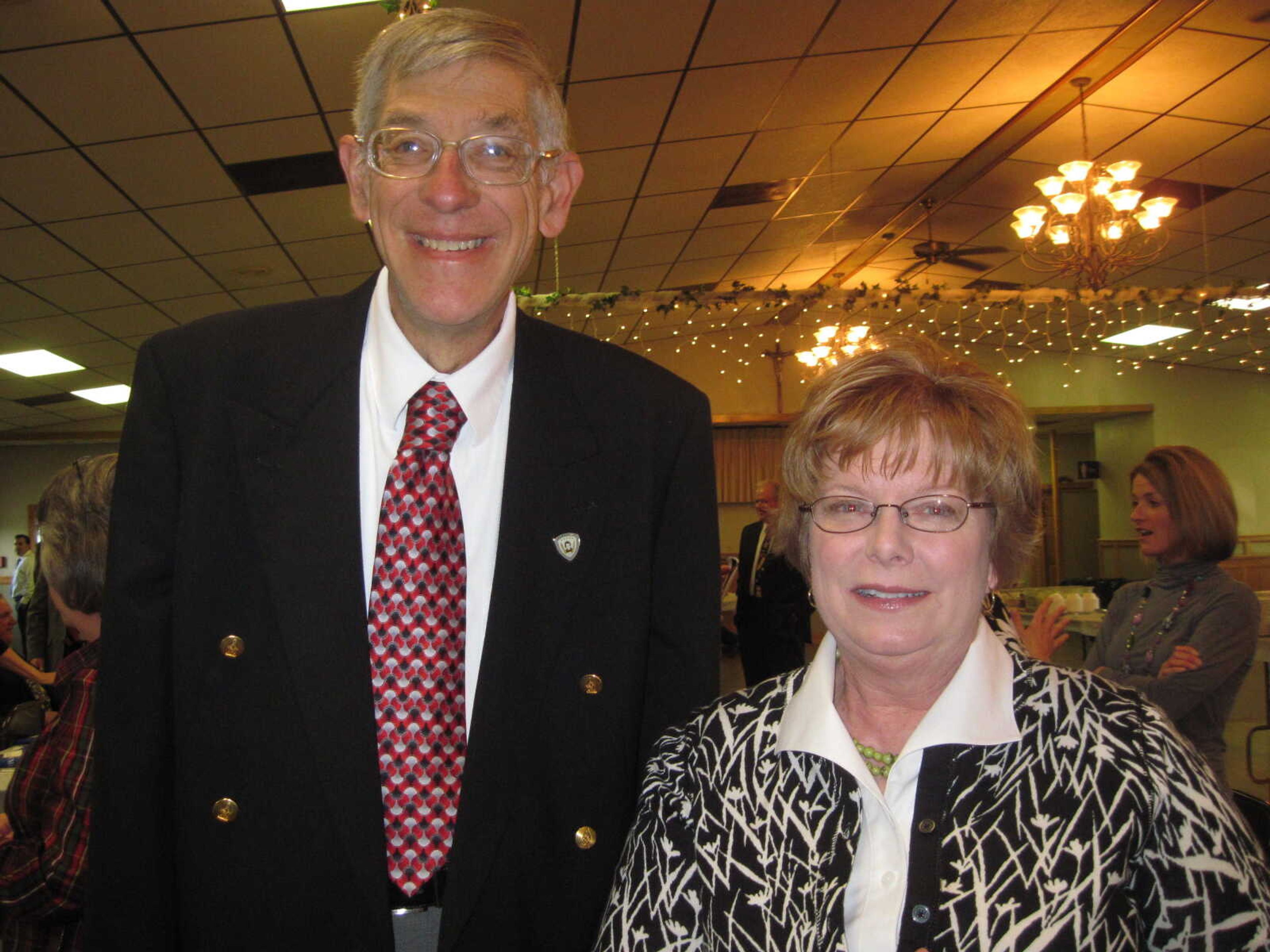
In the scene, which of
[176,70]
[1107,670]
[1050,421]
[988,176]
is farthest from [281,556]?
[1050,421]

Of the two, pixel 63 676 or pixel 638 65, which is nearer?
pixel 63 676

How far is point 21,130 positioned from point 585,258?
15.4 ft

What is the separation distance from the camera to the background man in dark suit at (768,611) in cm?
623

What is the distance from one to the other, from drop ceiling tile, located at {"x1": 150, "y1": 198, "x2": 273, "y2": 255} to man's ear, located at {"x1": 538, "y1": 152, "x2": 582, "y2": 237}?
183 inches

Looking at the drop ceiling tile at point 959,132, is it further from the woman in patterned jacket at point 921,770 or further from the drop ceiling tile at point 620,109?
the woman in patterned jacket at point 921,770

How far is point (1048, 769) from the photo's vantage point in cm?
119

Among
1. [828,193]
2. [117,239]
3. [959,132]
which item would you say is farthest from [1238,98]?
[117,239]

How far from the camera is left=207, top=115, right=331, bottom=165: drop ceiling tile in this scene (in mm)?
4512

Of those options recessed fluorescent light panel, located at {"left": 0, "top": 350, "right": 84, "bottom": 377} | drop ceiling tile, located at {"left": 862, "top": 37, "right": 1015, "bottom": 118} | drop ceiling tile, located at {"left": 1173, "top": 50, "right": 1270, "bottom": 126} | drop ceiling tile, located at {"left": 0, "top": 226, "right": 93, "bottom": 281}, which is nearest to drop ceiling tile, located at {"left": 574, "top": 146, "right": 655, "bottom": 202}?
drop ceiling tile, located at {"left": 862, "top": 37, "right": 1015, "bottom": 118}

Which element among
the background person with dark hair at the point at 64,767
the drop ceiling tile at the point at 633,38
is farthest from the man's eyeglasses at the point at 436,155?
the drop ceiling tile at the point at 633,38

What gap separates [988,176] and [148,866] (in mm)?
7811

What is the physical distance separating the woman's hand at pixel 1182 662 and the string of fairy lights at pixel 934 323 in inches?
175

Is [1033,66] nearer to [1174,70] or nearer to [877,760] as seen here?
[1174,70]

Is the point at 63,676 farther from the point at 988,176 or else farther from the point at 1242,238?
the point at 1242,238
